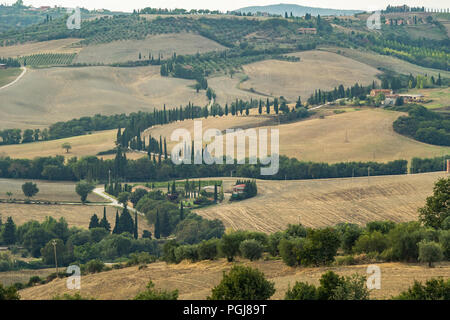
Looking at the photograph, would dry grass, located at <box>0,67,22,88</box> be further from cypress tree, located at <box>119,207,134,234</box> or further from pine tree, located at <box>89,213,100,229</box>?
cypress tree, located at <box>119,207,134,234</box>

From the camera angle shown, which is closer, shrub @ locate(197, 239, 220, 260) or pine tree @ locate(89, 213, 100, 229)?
shrub @ locate(197, 239, 220, 260)

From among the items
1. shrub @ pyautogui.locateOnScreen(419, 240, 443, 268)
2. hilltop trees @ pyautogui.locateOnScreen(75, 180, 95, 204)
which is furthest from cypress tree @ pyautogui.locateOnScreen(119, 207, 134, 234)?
shrub @ pyautogui.locateOnScreen(419, 240, 443, 268)

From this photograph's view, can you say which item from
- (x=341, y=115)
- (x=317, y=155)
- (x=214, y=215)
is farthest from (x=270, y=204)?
(x=341, y=115)

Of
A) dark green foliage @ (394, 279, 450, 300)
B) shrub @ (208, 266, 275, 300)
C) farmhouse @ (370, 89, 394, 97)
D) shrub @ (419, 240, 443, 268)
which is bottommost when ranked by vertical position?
farmhouse @ (370, 89, 394, 97)

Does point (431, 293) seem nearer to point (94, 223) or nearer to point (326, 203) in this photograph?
point (94, 223)

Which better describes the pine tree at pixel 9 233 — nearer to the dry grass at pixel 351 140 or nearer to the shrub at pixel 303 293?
the dry grass at pixel 351 140

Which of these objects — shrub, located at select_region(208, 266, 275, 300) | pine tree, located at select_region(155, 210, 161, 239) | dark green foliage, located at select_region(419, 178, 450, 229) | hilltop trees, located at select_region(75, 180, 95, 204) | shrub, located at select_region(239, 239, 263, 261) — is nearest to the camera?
shrub, located at select_region(208, 266, 275, 300)

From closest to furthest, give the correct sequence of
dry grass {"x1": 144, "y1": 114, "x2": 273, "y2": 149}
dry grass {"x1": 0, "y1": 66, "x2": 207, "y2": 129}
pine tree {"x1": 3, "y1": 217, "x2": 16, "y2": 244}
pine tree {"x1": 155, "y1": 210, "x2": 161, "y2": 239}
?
pine tree {"x1": 3, "y1": 217, "x2": 16, "y2": 244} → pine tree {"x1": 155, "y1": 210, "x2": 161, "y2": 239} → dry grass {"x1": 144, "y1": 114, "x2": 273, "y2": 149} → dry grass {"x1": 0, "y1": 66, "x2": 207, "y2": 129}

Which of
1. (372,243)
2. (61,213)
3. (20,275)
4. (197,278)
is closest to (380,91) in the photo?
(61,213)

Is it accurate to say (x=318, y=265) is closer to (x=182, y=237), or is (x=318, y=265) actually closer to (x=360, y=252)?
(x=360, y=252)
